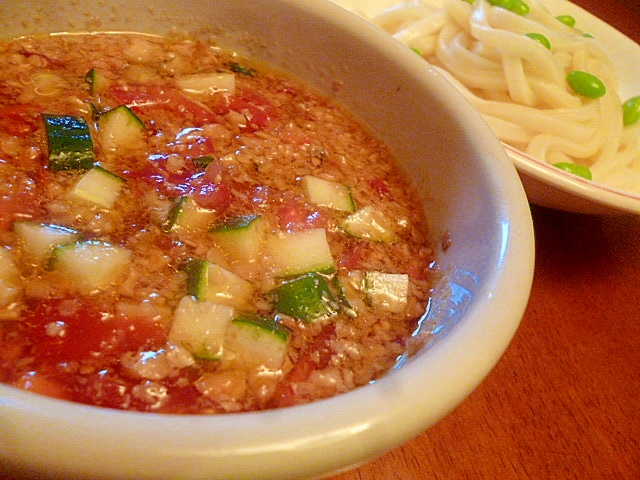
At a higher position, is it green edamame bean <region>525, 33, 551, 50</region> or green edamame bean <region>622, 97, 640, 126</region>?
green edamame bean <region>525, 33, 551, 50</region>

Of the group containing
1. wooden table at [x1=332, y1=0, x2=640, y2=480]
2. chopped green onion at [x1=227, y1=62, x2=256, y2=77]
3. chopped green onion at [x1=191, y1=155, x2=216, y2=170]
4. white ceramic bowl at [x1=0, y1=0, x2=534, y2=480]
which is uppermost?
white ceramic bowl at [x1=0, y1=0, x2=534, y2=480]

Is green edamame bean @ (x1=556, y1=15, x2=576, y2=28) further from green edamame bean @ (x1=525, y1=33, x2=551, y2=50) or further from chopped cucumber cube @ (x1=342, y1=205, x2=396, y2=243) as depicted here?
chopped cucumber cube @ (x1=342, y1=205, x2=396, y2=243)

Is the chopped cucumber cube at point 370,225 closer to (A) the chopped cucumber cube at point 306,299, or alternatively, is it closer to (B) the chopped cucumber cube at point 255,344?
(A) the chopped cucumber cube at point 306,299

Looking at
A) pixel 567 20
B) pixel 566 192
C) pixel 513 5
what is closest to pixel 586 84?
pixel 513 5

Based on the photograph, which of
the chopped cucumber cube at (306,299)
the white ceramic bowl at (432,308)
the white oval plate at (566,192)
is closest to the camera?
the white ceramic bowl at (432,308)

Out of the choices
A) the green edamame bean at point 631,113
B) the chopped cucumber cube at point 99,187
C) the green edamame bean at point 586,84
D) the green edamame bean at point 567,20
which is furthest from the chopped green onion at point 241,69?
the green edamame bean at point 567,20

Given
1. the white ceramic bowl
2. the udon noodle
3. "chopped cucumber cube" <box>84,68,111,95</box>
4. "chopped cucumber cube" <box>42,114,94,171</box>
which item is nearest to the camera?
the white ceramic bowl

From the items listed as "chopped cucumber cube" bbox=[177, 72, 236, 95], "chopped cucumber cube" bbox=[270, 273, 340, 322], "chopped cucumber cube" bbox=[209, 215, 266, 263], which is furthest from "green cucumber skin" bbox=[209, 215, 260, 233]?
"chopped cucumber cube" bbox=[177, 72, 236, 95]
